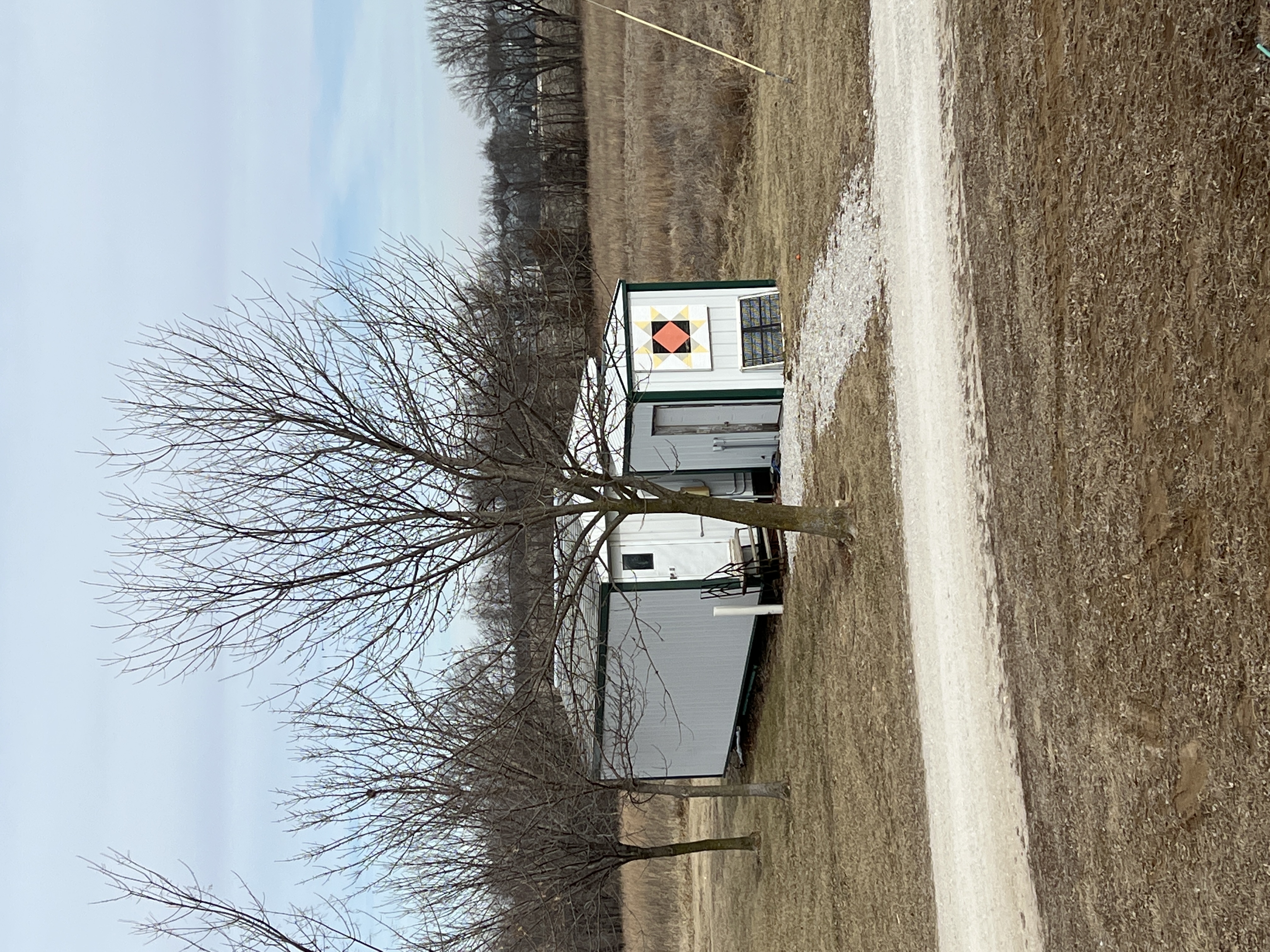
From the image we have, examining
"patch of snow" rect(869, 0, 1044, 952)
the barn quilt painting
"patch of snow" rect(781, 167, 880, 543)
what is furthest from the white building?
"patch of snow" rect(869, 0, 1044, 952)

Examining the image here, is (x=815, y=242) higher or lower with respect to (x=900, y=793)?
higher

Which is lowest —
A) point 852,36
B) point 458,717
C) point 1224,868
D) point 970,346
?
point 458,717

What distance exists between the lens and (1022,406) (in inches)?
327

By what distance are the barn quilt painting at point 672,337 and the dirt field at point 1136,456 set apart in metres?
7.68

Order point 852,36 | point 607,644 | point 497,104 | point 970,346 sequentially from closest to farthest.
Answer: point 970,346
point 852,36
point 607,644
point 497,104

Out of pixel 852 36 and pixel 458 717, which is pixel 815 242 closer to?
pixel 852 36

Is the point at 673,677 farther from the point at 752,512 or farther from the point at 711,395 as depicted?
the point at 752,512

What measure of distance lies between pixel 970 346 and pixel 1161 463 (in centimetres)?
318

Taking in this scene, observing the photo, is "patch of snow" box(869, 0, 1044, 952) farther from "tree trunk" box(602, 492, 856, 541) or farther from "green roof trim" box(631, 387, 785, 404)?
"green roof trim" box(631, 387, 785, 404)

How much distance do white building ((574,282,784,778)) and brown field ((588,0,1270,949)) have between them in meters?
4.45

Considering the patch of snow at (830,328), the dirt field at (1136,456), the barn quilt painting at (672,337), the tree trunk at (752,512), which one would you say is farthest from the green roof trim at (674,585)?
the dirt field at (1136,456)

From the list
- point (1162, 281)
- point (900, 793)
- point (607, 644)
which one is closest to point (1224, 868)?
point (1162, 281)

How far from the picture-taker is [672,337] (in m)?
16.3

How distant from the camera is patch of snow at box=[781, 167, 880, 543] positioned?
12477 mm
